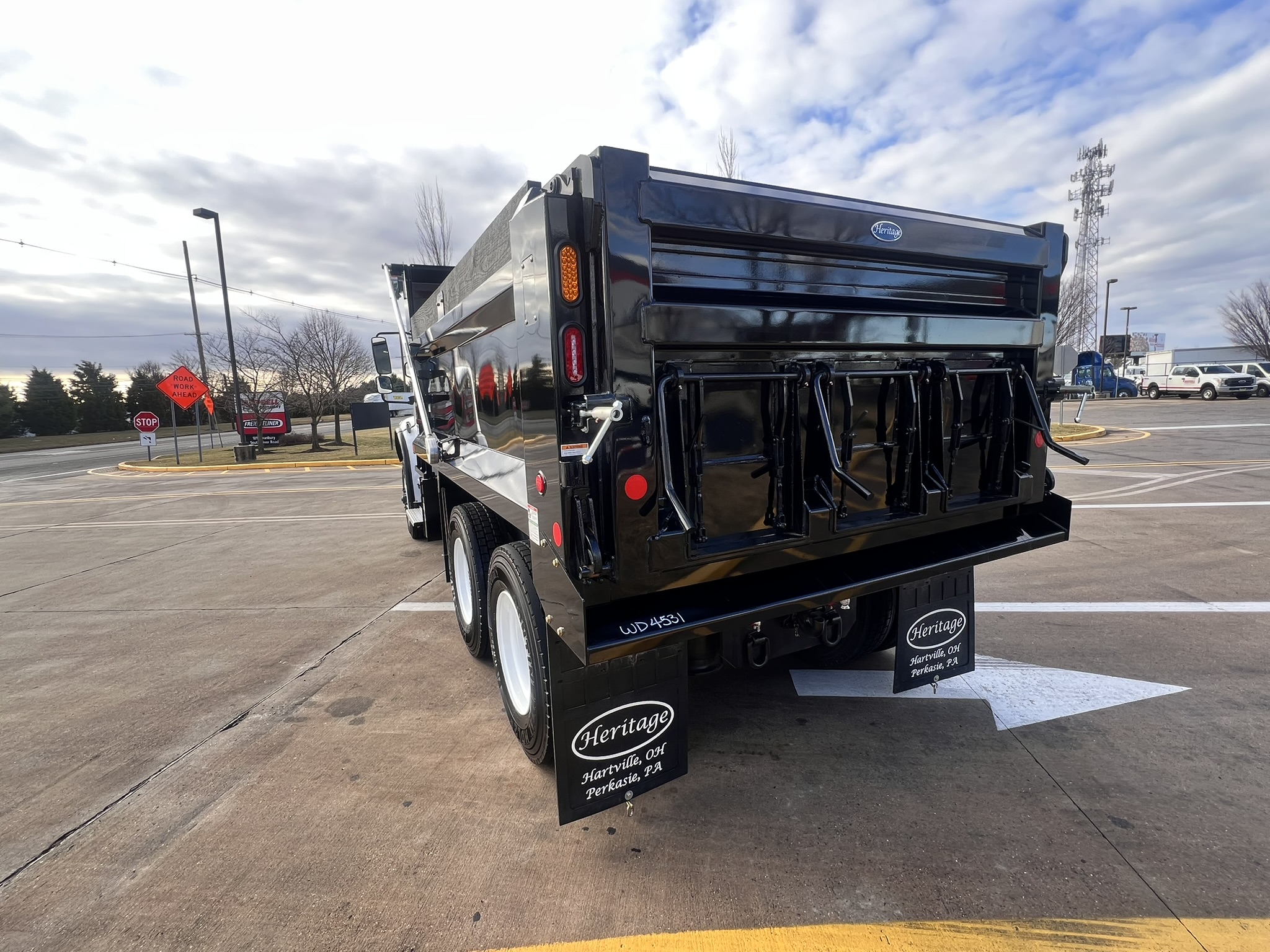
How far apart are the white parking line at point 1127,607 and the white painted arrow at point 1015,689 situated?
45.1 inches

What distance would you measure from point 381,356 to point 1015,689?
5.84m

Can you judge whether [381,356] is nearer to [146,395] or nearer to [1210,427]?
[1210,427]

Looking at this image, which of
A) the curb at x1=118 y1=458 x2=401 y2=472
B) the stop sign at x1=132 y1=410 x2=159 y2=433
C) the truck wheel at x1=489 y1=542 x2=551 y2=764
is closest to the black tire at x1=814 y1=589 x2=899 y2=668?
the truck wheel at x1=489 y1=542 x2=551 y2=764

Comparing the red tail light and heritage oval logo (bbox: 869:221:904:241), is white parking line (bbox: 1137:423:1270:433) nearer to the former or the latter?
heritage oval logo (bbox: 869:221:904:241)

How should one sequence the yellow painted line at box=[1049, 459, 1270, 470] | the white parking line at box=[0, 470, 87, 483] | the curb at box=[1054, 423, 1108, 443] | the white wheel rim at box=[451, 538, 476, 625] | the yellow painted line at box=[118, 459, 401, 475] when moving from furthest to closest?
the white parking line at box=[0, 470, 87, 483], the yellow painted line at box=[118, 459, 401, 475], the curb at box=[1054, 423, 1108, 443], the yellow painted line at box=[1049, 459, 1270, 470], the white wheel rim at box=[451, 538, 476, 625]

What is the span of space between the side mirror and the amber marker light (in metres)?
4.44

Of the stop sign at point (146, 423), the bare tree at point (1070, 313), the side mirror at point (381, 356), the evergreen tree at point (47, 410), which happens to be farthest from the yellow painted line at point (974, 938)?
the evergreen tree at point (47, 410)

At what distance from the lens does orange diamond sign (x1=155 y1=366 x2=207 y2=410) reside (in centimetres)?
1839

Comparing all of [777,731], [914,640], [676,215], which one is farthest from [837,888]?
[676,215]

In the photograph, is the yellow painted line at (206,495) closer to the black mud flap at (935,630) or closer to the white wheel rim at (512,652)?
the white wheel rim at (512,652)

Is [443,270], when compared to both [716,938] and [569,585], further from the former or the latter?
[716,938]

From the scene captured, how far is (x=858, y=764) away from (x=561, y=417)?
226 centimetres

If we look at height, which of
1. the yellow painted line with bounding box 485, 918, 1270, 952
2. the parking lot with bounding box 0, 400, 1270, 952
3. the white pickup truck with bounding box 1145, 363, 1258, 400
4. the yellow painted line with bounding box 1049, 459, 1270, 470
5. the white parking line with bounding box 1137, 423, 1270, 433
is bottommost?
the yellow painted line with bounding box 485, 918, 1270, 952

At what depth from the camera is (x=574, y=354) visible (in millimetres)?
2234
